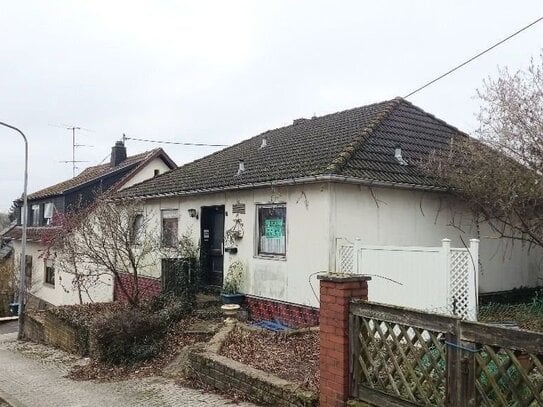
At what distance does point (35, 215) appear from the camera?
2969 centimetres

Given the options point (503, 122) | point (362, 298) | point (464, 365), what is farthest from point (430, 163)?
point (464, 365)

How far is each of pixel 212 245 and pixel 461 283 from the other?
7333 mm

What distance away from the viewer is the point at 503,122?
35.3 ft

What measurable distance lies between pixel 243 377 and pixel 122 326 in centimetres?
385

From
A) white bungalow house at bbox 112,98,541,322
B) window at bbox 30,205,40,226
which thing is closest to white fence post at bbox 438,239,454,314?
white bungalow house at bbox 112,98,541,322

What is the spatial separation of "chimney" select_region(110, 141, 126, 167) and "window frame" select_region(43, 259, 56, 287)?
21.7 ft

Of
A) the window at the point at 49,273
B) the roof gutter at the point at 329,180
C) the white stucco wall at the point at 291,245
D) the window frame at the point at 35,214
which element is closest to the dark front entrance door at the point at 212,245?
the white stucco wall at the point at 291,245

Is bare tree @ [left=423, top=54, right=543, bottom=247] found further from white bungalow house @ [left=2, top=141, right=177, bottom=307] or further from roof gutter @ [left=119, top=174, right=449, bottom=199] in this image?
white bungalow house @ [left=2, top=141, right=177, bottom=307]

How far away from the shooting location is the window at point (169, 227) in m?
15.3

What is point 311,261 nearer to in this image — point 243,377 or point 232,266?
point 232,266

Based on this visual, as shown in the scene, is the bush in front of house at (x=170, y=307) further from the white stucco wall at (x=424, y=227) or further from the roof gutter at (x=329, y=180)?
the white stucco wall at (x=424, y=227)

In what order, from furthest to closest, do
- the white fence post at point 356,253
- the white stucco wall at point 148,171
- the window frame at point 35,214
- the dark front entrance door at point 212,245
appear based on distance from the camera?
1. the window frame at point 35,214
2. the white stucco wall at point 148,171
3. the dark front entrance door at point 212,245
4. the white fence post at point 356,253

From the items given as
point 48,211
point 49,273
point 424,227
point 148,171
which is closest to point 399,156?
point 424,227

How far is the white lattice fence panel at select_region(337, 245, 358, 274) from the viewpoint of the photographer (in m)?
10.1
